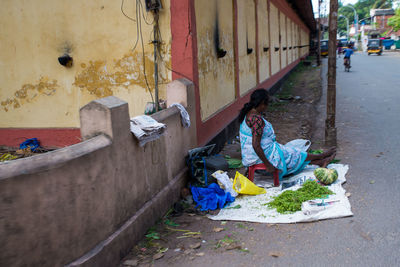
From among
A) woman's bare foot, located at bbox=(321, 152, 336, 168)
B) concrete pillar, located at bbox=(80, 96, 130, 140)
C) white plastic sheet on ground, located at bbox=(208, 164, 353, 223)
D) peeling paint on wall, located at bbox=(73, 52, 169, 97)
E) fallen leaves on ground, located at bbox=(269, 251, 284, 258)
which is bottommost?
fallen leaves on ground, located at bbox=(269, 251, 284, 258)

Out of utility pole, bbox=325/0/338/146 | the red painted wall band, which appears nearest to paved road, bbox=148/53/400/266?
utility pole, bbox=325/0/338/146

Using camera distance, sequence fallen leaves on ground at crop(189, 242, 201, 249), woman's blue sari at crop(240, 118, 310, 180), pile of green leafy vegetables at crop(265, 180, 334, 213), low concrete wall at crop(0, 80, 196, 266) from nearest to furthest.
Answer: low concrete wall at crop(0, 80, 196, 266) < fallen leaves on ground at crop(189, 242, 201, 249) < pile of green leafy vegetables at crop(265, 180, 334, 213) < woman's blue sari at crop(240, 118, 310, 180)

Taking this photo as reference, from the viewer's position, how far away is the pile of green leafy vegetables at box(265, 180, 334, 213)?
4.39 m

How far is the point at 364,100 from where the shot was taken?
12219 mm

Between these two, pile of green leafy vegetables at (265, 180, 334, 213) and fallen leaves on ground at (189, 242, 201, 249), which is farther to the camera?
pile of green leafy vegetables at (265, 180, 334, 213)

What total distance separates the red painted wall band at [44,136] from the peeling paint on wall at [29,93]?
49cm

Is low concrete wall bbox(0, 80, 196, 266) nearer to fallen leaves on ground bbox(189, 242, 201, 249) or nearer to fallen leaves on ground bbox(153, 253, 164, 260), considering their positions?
fallen leaves on ground bbox(153, 253, 164, 260)

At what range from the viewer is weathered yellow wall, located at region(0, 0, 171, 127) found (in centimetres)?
644

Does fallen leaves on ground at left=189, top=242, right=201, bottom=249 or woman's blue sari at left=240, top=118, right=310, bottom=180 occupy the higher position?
woman's blue sari at left=240, top=118, right=310, bottom=180

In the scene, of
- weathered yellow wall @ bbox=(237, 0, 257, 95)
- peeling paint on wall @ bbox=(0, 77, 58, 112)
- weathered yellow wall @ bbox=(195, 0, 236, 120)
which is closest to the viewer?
weathered yellow wall @ bbox=(195, 0, 236, 120)

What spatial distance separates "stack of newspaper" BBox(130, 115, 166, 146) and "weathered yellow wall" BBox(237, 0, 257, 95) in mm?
6101

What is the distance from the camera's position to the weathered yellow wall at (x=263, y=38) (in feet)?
43.5

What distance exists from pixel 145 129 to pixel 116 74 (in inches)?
115

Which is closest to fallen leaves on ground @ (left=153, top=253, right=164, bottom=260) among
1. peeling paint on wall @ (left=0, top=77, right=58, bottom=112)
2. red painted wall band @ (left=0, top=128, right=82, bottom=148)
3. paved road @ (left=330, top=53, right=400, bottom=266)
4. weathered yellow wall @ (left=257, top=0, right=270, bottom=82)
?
paved road @ (left=330, top=53, right=400, bottom=266)
